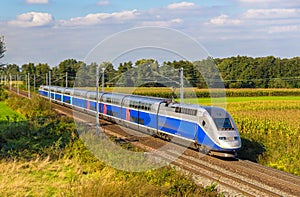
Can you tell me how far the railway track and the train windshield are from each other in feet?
5.61

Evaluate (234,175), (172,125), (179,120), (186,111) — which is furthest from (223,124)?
(172,125)

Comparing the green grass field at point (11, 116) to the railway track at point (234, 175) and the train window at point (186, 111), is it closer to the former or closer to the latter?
the train window at point (186, 111)

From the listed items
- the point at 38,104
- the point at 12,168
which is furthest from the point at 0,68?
the point at 38,104

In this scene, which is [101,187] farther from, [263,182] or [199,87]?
[199,87]

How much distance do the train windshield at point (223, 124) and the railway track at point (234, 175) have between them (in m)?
1.71

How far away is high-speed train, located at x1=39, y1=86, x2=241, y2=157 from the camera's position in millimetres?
20406

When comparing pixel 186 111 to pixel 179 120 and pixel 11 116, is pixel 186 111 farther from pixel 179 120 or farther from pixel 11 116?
pixel 11 116

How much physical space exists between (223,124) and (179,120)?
141 inches

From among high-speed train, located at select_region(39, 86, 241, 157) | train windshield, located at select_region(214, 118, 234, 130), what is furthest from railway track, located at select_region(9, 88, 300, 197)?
train windshield, located at select_region(214, 118, 234, 130)

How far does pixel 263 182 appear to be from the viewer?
55.4 feet

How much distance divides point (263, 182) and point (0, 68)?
2258cm

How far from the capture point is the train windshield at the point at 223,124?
2048 centimetres

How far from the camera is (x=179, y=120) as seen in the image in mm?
23625

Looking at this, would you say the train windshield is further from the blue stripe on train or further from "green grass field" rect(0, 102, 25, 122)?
"green grass field" rect(0, 102, 25, 122)
